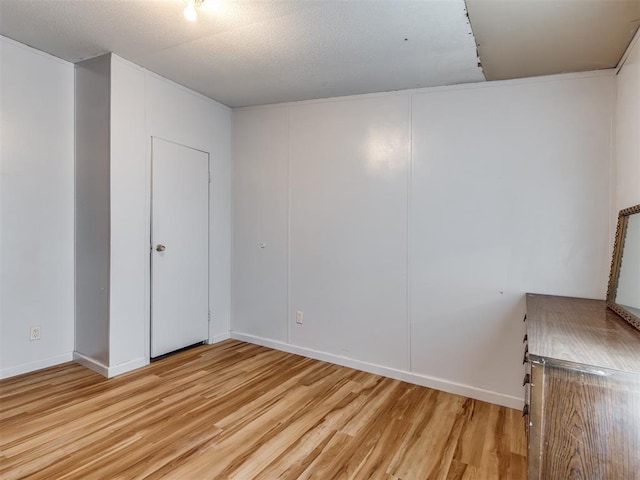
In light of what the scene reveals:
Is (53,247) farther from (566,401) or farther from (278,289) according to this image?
(566,401)

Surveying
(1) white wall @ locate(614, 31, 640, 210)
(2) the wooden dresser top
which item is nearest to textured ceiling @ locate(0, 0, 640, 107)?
(1) white wall @ locate(614, 31, 640, 210)

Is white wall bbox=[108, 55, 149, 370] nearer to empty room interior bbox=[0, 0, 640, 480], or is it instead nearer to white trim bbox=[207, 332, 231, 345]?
empty room interior bbox=[0, 0, 640, 480]

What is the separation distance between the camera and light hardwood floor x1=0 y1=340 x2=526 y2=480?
1.84m

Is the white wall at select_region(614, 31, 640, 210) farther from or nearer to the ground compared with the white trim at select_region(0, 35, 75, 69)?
nearer to the ground

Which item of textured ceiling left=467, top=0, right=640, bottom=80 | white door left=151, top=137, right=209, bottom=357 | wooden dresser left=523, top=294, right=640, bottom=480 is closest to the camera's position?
wooden dresser left=523, top=294, right=640, bottom=480

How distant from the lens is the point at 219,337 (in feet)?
12.5

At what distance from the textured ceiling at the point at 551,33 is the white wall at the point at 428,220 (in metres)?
0.20

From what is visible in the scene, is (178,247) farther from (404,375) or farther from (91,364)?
(404,375)

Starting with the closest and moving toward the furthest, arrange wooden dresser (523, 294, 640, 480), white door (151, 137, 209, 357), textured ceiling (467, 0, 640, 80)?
wooden dresser (523, 294, 640, 480) < textured ceiling (467, 0, 640, 80) < white door (151, 137, 209, 357)

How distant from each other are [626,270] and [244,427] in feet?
7.98

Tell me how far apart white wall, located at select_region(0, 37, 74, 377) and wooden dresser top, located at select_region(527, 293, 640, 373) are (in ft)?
11.0

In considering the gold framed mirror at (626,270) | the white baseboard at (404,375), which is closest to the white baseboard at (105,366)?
the white baseboard at (404,375)

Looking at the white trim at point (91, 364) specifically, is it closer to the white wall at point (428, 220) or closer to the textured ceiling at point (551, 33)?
the white wall at point (428, 220)

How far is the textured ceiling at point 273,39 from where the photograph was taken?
199 cm
